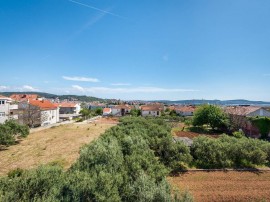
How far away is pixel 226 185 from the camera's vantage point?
18.8 metres

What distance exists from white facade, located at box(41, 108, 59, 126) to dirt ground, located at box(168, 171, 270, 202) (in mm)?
50524

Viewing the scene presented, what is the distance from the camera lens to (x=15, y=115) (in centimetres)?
5266

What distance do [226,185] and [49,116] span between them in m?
58.8

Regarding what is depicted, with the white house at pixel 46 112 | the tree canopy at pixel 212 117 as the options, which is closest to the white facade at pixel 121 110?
the white house at pixel 46 112

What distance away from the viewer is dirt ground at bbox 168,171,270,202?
54.5 feet

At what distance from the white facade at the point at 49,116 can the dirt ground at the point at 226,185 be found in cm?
5052

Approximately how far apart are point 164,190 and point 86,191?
405 cm

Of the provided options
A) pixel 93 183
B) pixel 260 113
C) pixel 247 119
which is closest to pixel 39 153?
pixel 93 183

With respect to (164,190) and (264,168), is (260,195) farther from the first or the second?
(164,190)

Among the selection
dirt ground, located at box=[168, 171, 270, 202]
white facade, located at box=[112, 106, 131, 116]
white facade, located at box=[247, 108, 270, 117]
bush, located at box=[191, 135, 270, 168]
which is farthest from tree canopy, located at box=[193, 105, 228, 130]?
white facade, located at box=[112, 106, 131, 116]

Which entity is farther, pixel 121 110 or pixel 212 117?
pixel 121 110

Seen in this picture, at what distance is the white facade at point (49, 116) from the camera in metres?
61.4

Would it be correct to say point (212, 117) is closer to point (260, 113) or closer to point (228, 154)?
point (260, 113)

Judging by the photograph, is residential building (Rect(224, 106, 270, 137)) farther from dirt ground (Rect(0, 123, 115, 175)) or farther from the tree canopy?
dirt ground (Rect(0, 123, 115, 175))
